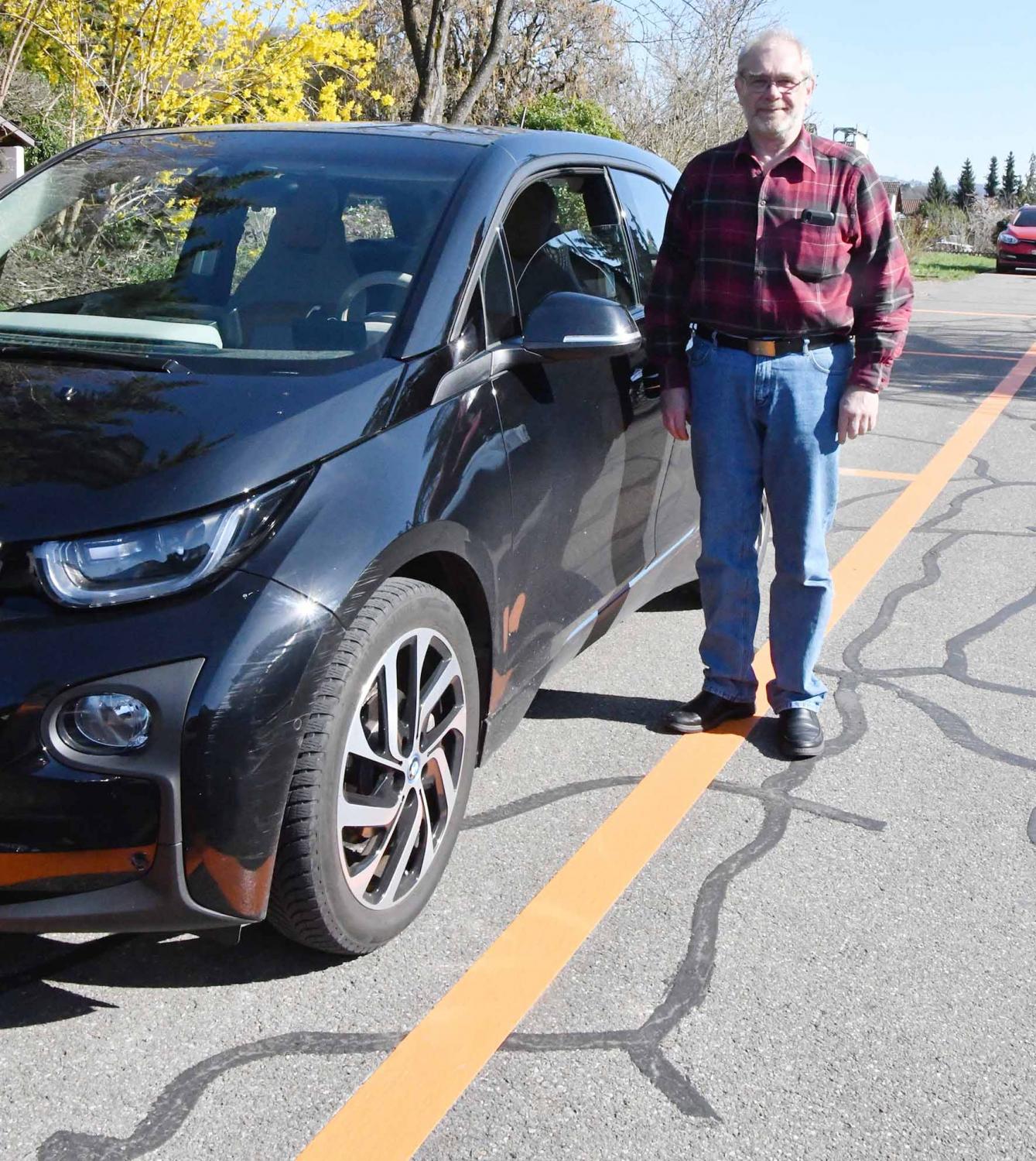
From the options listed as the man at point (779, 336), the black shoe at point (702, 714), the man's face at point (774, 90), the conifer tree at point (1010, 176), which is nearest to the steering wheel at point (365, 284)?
the man at point (779, 336)

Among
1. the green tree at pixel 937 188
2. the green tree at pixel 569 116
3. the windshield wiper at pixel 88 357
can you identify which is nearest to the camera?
the windshield wiper at pixel 88 357

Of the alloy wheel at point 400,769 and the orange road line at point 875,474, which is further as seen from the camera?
the orange road line at point 875,474

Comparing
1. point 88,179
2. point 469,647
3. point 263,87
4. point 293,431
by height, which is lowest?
point 469,647

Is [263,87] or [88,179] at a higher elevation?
[263,87]

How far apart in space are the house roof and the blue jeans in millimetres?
9732

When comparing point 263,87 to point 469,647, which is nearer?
point 469,647

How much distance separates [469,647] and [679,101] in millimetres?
24491

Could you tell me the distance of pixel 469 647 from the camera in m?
3.08

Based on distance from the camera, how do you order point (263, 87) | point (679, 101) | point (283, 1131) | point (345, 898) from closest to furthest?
point (283, 1131) → point (345, 898) → point (263, 87) → point (679, 101)

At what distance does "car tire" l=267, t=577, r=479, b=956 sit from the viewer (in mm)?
2555

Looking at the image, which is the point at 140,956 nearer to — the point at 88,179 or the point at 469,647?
the point at 469,647

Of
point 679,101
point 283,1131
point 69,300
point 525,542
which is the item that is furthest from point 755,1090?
point 679,101

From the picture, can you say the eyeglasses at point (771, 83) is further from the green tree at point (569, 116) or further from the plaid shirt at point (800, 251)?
the green tree at point (569, 116)

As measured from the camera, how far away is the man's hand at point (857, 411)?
3.82 metres
